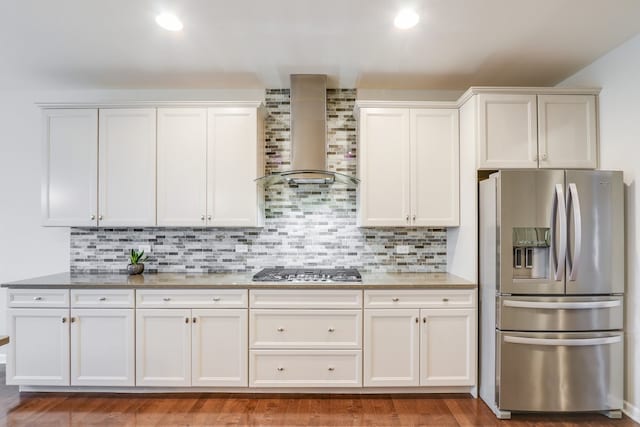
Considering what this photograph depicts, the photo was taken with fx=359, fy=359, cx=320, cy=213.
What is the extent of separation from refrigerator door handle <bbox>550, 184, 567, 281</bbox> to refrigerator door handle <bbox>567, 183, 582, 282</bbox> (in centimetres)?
5

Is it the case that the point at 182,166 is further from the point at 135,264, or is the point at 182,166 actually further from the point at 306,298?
the point at 306,298

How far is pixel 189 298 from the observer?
2.71 meters

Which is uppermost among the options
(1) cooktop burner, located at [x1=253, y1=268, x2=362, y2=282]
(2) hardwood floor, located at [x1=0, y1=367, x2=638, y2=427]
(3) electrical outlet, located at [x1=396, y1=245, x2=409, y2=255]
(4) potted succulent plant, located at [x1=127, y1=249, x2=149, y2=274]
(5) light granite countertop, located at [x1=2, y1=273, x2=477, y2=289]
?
(3) electrical outlet, located at [x1=396, y1=245, x2=409, y2=255]

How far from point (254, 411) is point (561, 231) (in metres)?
2.41

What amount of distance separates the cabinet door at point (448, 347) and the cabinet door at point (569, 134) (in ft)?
4.31

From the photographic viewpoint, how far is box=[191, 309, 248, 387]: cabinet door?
269 cm

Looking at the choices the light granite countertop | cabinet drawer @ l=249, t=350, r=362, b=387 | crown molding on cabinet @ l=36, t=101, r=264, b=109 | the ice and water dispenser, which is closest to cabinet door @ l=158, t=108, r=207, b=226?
crown molding on cabinet @ l=36, t=101, r=264, b=109

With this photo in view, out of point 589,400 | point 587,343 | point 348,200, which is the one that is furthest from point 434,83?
point 589,400

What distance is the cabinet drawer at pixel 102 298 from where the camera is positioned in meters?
2.71

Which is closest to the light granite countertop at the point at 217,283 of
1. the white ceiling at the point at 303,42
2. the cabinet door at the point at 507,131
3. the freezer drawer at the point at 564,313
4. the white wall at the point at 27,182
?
the freezer drawer at the point at 564,313

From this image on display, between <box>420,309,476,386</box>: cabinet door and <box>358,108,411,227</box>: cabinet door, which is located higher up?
<box>358,108,411,227</box>: cabinet door

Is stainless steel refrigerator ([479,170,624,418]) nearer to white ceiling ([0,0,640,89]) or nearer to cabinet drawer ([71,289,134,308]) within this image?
white ceiling ([0,0,640,89])

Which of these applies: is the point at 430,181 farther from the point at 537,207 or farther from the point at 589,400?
the point at 589,400

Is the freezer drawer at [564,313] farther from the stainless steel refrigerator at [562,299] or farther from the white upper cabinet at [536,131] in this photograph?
the white upper cabinet at [536,131]
